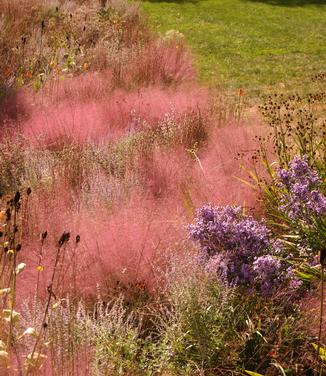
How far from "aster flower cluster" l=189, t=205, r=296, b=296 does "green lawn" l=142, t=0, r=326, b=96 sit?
4724 mm

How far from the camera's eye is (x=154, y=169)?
4.73 metres

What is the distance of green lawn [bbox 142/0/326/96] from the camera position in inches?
393

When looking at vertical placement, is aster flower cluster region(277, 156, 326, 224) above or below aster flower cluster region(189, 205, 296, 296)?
above

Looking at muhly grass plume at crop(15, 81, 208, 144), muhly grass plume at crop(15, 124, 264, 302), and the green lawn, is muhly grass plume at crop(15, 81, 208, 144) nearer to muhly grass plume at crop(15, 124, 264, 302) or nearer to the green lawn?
muhly grass plume at crop(15, 124, 264, 302)

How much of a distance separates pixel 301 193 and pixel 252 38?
10.4 meters

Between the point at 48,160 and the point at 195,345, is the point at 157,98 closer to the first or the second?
the point at 48,160

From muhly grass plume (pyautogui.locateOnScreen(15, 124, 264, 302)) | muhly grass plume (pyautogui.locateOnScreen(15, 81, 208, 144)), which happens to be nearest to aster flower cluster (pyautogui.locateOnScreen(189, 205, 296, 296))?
muhly grass plume (pyautogui.locateOnScreen(15, 124, 264, 302))

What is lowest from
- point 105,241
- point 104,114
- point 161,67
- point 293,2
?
point 105,241

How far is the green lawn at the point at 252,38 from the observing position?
32.8ft

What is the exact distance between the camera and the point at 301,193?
352 cm

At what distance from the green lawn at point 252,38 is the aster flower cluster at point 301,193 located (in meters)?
4.36

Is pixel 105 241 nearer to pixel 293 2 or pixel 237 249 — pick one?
pixel 237 249

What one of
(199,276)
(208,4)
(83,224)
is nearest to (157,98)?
(83,224)

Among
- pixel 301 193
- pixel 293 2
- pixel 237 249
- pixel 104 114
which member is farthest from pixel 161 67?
pixel 293 2
